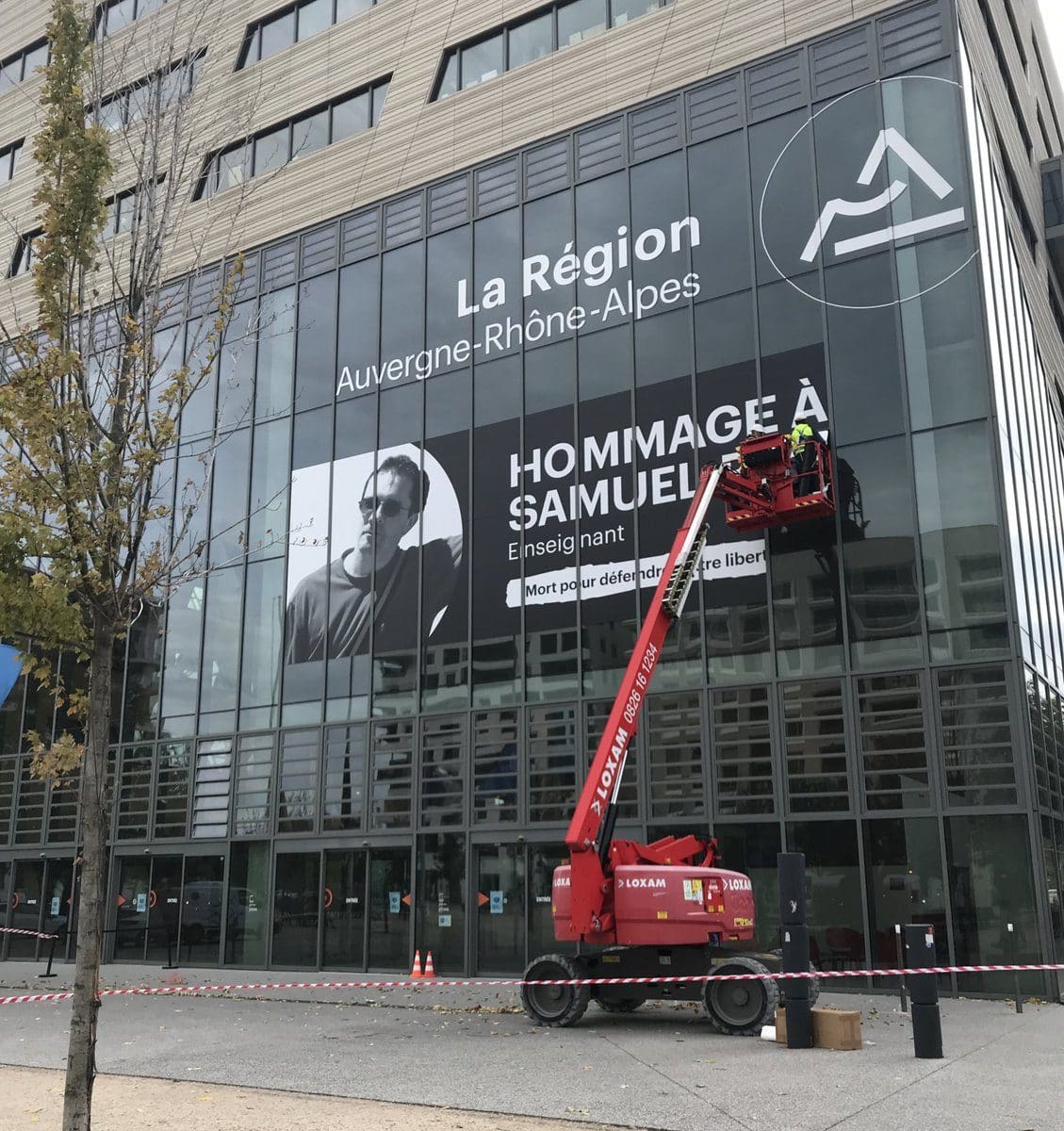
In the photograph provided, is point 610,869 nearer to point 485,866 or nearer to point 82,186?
point 485,866

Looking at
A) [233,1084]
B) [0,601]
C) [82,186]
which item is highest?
[82,186]

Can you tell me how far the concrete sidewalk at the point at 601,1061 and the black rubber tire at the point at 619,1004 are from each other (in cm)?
18

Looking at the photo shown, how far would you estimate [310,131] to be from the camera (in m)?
26.3

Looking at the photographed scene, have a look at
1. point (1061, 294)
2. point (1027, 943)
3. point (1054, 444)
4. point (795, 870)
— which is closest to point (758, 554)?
point (1027, 943)

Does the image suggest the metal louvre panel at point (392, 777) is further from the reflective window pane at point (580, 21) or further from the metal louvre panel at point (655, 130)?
the reflective window pane at point (580, 21)

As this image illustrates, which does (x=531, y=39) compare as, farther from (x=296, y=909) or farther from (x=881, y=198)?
(x=296, y=909)

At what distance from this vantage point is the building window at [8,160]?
33656 millimetres

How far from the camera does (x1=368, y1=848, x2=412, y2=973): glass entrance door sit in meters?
21.8

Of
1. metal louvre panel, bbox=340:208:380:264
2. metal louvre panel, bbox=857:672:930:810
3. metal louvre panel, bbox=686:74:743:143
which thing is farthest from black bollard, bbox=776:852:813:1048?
metal louvre panel, bbox=340:208:380:264

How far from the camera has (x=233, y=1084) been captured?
10242mm

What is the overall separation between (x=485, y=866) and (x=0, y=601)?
15243mm

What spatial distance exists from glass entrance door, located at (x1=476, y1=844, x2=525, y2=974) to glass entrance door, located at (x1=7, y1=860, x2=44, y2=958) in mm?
12961

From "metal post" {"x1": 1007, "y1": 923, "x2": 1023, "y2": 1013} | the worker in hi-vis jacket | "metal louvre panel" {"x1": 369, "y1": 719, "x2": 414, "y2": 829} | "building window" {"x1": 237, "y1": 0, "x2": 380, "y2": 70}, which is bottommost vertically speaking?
"metal post" {"x1": 1007, "y1": 923, "x2": 1023, "y2": 1013}

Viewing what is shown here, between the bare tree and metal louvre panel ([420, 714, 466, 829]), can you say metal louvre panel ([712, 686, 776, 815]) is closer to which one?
metal louvre panel ([420, 714, 466, 829])
